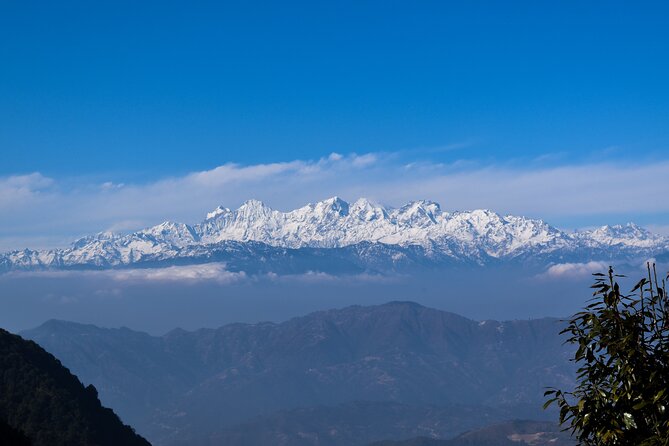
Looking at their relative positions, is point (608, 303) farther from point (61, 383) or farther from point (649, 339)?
point (61, 383)

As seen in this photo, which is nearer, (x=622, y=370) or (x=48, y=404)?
(x=622, y=370)

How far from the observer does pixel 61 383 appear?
597 ft

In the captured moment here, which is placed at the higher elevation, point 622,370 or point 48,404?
point 622,370

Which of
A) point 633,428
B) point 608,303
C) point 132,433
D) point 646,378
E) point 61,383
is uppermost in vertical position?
point 608,303

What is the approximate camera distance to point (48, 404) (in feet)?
554

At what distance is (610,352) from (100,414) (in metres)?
184

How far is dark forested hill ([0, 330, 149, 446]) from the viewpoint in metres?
159

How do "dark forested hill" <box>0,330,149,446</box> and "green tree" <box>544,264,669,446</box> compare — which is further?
"dark forested hill" <box>0,330,149,446</box>

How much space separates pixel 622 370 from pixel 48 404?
16733 centimetres

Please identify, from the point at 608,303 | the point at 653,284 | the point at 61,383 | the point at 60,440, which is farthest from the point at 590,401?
the point at 61,383

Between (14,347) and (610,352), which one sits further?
(14,347)

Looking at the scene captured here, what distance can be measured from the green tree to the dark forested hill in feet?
481

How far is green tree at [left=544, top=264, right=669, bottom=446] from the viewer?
69.6ft

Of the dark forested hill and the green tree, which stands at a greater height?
the green tree
